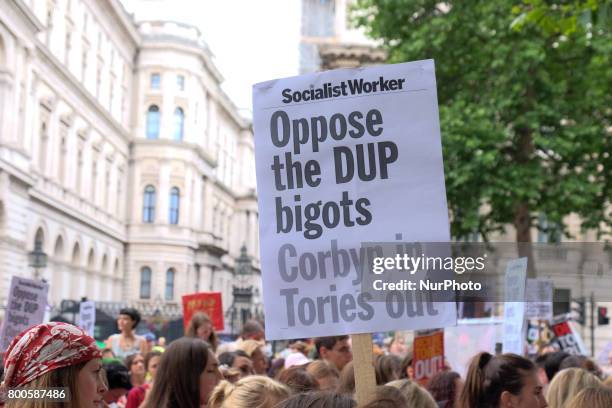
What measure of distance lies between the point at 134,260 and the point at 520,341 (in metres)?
52.9

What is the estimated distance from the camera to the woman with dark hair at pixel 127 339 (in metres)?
10.4

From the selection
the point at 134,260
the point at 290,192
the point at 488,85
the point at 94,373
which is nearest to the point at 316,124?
the point at 290,192

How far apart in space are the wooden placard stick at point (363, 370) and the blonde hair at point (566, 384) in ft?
5.95

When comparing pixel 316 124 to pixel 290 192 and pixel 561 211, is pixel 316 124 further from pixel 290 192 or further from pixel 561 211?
pixel 561 211

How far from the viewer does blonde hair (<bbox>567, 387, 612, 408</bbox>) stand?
438 cm

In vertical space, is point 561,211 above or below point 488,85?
below

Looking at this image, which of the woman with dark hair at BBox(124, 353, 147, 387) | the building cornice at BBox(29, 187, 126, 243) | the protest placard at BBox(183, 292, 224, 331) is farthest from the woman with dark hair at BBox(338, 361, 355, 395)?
the building cornice at BBox(29, 187, 126, 243)

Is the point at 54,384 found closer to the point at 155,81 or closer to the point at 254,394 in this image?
the point at 254,394

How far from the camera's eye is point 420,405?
4723 mm

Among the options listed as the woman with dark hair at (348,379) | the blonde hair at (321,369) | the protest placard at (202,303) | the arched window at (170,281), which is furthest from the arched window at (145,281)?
the woman with dark hair at (348,379)

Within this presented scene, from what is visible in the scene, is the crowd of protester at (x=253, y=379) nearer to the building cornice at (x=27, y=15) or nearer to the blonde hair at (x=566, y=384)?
the blonde hair at (x=566, y=384)

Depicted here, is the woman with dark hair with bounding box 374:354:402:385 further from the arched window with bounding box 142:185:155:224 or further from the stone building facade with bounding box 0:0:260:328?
the arched window with bounding box 142:185:155:224

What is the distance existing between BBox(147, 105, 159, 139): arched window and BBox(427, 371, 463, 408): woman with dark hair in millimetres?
56369

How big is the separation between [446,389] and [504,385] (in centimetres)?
102
